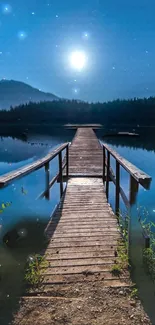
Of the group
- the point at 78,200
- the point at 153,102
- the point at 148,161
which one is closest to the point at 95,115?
the point at 153,102

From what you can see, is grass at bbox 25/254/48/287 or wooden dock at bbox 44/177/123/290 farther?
wooden dock at bbox 44/177/123/290

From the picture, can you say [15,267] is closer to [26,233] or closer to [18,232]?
[26,233]

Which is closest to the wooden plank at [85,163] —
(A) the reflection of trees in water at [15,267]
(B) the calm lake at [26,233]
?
(B) the calm lake at [26,233]

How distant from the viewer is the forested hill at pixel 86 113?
88.2m

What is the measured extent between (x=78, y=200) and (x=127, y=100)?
96.1m

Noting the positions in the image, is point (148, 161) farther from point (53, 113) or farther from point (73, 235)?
point (53, 113)

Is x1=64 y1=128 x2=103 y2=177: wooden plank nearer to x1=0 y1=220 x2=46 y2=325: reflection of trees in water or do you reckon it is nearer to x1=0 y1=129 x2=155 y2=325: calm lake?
x1=0 y1=129 x2=155 y2=325: calm lake

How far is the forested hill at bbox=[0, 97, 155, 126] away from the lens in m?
88.2

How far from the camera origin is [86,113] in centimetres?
9812

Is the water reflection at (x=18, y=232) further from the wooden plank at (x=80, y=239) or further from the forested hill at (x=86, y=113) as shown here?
the forested hill at (x=86, y=113)

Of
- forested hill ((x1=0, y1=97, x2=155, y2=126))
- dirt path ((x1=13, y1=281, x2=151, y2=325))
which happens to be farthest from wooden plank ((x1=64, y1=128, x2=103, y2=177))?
forested hill ((x1=0, y1=97, x2=155, y2=126))

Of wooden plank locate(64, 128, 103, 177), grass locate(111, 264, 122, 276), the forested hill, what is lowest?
grass locate(111, 264, 122, 276)

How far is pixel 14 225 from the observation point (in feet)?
21.8

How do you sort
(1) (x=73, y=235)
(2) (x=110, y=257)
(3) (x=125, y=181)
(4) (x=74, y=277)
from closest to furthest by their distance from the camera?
1. (4) (x=74, y=277)
2. (2) (x=110, y=257)
3. (1) (x=73, y=235)
4. (3) (x=125, y=181)
